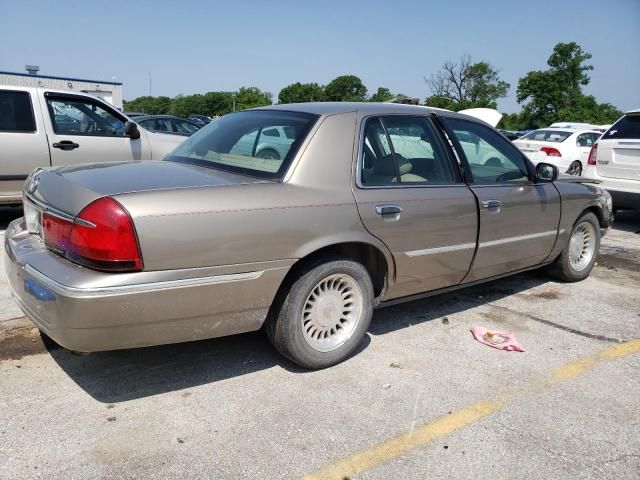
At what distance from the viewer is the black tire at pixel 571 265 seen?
5.05 meters

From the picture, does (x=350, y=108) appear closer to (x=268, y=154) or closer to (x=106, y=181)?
(x=268, y=154)

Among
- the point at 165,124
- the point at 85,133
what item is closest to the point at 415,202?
the point at 85,133

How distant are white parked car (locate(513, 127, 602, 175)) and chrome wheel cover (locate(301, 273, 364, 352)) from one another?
11300mm

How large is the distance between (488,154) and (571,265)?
165 centimetres

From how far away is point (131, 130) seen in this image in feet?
22.9

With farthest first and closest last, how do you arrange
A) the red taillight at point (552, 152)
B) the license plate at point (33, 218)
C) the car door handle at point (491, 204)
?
the red taillight at point (552, 152) → the car door handle at point (491, 204) → the license plate at point (33, 218)

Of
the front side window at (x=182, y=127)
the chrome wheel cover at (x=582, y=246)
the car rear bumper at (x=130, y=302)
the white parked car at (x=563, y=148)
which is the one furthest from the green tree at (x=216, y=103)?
the car rear bumper at (x=130, y=302)

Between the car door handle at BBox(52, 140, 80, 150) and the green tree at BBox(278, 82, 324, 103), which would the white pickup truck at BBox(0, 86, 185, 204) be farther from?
the green tree at BBox(278, 82, 324, 103)

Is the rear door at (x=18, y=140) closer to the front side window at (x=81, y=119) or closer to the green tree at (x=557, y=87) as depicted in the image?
the front side window at (x=81, y=119)

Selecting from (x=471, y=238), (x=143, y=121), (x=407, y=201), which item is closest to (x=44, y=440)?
(x=407, y=201)

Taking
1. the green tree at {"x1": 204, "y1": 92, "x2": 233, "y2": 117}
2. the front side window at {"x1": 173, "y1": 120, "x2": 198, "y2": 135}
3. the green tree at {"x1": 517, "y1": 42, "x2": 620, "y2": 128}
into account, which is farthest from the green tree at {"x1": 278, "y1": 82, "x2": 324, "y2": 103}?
the front side window at {"x1": 173, "y1": 120, "x2": 198, "y2": 135}

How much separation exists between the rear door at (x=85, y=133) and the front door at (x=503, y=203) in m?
4.68

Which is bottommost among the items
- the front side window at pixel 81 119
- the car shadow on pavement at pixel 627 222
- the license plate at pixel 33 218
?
the car shadow on pavement at pixel 627 222

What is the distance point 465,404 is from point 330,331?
861 millimetres
